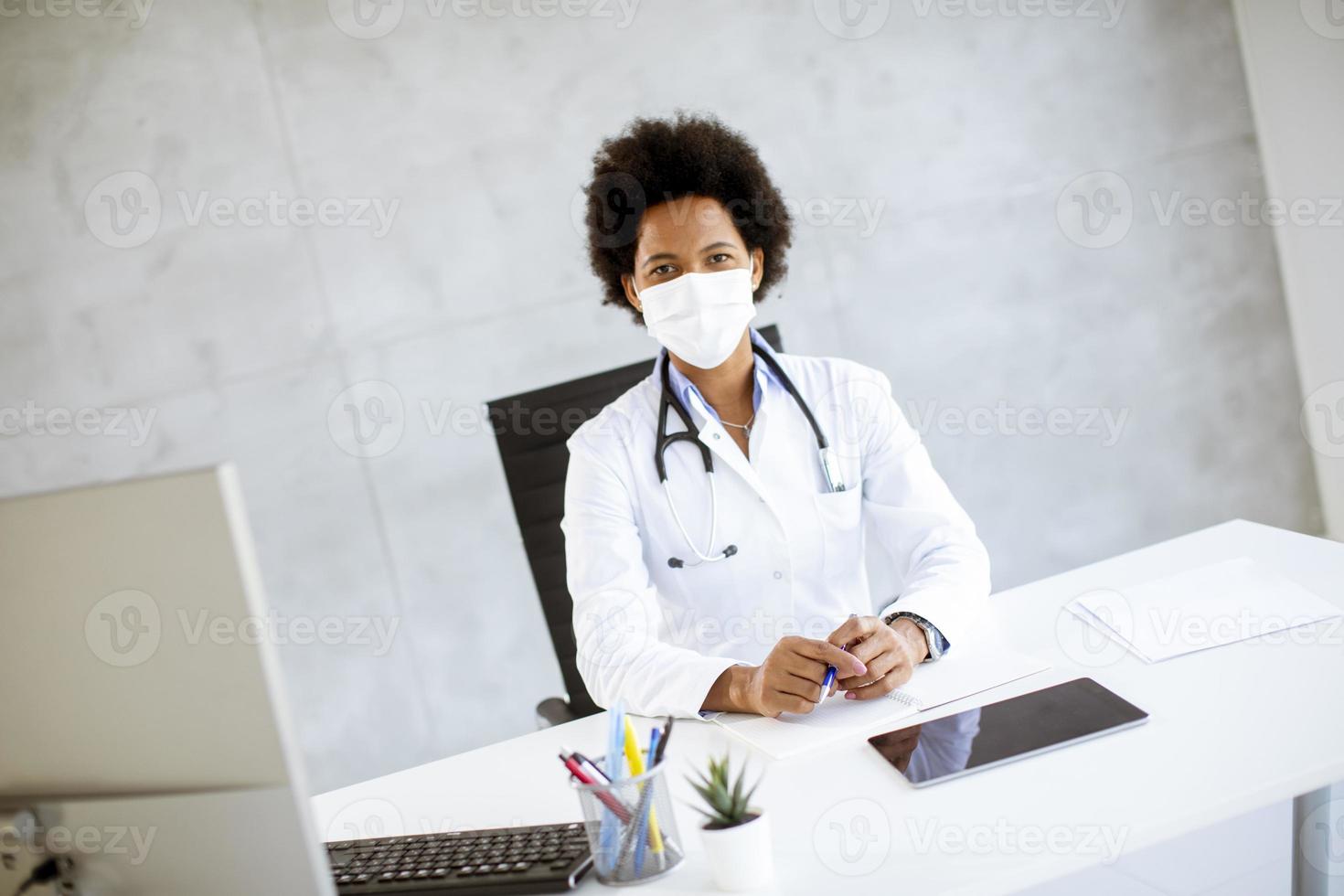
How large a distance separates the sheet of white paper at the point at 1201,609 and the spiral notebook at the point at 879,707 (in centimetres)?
16

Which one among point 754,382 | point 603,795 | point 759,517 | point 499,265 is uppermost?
point 499,265

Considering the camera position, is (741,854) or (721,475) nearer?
(741,854)

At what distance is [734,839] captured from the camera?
101cm

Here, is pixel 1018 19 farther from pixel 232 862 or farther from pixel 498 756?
pixel 232 862

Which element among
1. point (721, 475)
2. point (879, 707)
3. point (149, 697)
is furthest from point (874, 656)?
point (149, 697)

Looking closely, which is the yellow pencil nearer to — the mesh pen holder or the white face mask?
the mesh pen holder

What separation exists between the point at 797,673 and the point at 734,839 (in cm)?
40

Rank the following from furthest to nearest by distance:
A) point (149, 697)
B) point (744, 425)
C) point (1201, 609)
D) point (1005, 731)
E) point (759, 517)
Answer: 1. point (744, 425)
2. point (759, 517)
3. point (1201, 609)
4. point (1005, 731)
5. point (149, 697)

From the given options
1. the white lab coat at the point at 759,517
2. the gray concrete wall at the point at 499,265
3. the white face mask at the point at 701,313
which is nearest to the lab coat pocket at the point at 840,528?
the white lab coat at the point at 759,517

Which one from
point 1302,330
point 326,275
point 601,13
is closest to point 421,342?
point 326,275

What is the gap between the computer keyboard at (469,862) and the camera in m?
1.11

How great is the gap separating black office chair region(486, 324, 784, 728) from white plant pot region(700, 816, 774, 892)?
1.05 m

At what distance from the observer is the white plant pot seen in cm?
102

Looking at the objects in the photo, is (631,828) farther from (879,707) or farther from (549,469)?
(549,469)
